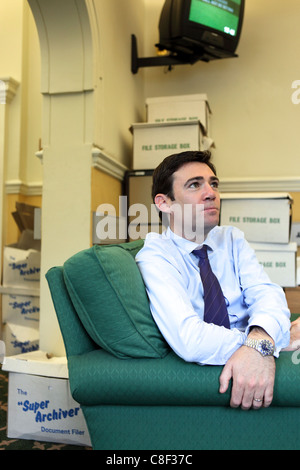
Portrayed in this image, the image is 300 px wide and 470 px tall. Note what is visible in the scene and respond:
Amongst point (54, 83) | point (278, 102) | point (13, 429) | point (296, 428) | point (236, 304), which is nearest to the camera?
point (296, 428)

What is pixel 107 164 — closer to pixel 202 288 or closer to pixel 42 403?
pixel 202 288

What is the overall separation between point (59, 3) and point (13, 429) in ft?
6.00

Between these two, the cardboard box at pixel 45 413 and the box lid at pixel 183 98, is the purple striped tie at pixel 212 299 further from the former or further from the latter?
the box lid at pixel 183 98

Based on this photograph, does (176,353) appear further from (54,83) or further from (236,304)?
(54,83)

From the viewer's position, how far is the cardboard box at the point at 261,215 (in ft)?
7.09

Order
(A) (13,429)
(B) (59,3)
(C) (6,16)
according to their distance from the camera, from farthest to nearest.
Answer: (C) (6,16)
(B) (59,3)
(A) (13,429)

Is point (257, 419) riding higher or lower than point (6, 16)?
lower

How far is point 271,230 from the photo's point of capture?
2188 millimetres

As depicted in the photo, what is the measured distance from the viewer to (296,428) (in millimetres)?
1031

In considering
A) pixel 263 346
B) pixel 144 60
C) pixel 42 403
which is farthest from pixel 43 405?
pixel 144 60

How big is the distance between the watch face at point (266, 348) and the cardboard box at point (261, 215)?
1194 millimetres

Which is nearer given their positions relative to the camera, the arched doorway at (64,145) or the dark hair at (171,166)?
the dark hair at (171,166)

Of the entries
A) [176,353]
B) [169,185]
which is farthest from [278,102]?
[176,353]

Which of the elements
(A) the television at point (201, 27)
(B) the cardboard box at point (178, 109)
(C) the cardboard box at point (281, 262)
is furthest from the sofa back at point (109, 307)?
(A) the television at point (201, 27)
